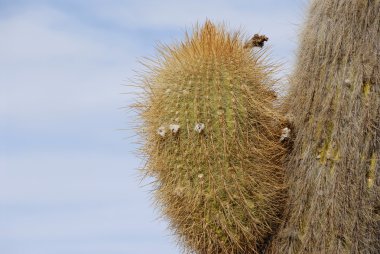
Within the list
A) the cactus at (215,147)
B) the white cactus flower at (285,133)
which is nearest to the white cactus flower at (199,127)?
the cactus at (215,147)

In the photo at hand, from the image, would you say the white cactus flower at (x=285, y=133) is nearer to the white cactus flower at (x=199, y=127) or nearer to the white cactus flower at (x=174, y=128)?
the white cactus flower at (x=199, y=127)

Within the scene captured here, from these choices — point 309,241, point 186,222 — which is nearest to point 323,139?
point 309,241

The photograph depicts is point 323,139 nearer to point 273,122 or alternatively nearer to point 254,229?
point 273,122

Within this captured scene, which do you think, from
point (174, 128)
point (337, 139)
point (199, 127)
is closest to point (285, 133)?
point (337, 139)

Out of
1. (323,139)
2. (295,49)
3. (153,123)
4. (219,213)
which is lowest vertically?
(219,213)

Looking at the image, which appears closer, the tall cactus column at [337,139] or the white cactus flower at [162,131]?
the tall cactus column at [337,139]

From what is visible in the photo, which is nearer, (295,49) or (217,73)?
(217,73)

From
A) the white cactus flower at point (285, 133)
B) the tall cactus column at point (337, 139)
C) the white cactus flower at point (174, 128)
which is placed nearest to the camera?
the tall cactus column at point (337, 139)

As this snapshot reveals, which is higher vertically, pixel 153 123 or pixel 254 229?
pixel 153 123
